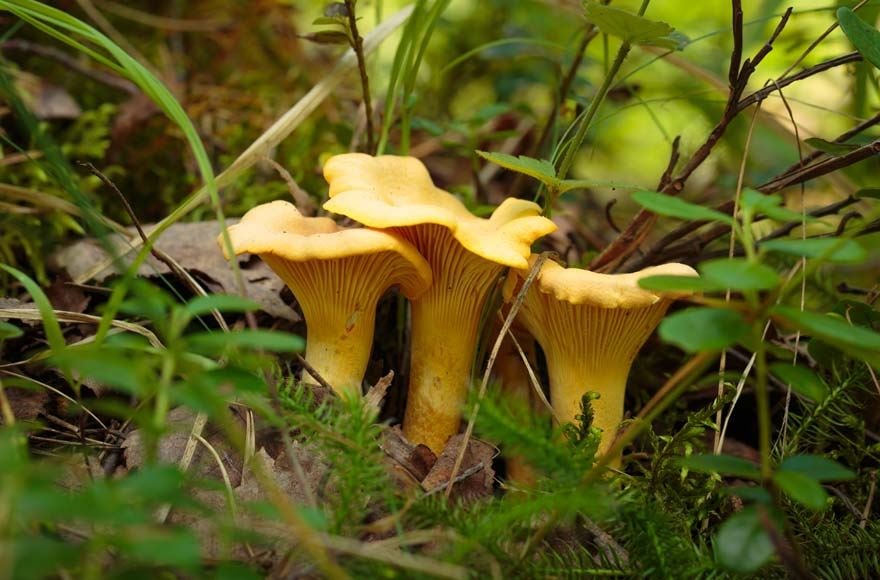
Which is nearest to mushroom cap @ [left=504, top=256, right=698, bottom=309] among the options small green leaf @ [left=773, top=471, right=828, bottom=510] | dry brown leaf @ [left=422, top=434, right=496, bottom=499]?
dry brown leaf @ [left=422, top=434, right=496, bottom=499]

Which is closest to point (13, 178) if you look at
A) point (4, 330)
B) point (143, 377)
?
point (4, 330)

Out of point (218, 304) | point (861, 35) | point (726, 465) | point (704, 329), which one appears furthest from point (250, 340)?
point (861, 35)

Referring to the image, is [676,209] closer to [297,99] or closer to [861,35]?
[861,35]

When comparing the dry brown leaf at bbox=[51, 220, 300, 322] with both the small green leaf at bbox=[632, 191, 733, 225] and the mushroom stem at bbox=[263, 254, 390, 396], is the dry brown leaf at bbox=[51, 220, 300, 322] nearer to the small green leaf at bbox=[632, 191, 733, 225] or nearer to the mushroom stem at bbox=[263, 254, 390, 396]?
the mushroom stem at bbox=[263, 254, 390, 396]

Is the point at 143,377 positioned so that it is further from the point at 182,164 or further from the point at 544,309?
the point at 182,164

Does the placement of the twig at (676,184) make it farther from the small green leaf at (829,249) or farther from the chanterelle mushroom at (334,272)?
the small green leaf at (829,249)

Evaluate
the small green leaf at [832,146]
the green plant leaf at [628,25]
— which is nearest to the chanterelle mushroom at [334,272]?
the green plant leaf at [628,25]
